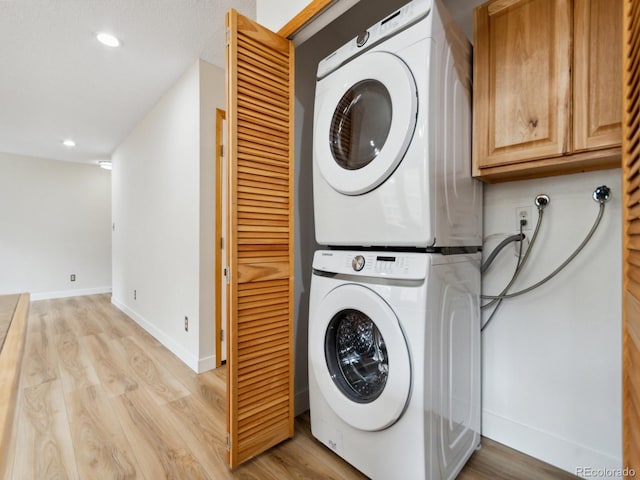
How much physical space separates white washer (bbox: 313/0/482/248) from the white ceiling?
1096 millimetres

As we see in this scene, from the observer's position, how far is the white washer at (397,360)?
3.45 ft

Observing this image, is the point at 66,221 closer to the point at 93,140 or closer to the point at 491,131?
the point at 93,140

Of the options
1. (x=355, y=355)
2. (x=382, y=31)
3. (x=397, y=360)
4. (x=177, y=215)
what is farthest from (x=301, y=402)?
(x=382, y=31)

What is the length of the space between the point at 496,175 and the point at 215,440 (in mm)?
1872

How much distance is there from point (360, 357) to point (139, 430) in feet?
4.17

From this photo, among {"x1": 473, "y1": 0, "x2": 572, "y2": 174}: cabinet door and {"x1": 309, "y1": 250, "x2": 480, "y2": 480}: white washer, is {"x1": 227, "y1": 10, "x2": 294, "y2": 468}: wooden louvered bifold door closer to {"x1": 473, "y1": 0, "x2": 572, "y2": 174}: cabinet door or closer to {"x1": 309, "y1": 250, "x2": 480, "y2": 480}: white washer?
{"x1": 309, "y1": 250, "x2": 480, "y2": 480}: white washer

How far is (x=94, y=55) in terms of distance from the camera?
87.4 inches

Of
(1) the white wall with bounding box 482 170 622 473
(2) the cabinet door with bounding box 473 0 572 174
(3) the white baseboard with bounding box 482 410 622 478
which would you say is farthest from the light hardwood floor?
(2) the cabinet door with bounding box 473 0 572 174

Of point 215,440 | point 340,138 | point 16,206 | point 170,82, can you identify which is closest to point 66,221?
point 16,206

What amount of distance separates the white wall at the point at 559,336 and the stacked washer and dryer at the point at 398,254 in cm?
13

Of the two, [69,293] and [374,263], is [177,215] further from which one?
[69,293]

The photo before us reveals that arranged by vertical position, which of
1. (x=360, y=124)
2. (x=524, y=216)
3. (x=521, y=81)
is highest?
(x=521, y=81)

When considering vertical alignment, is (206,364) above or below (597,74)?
below

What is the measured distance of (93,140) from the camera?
13.4ft
